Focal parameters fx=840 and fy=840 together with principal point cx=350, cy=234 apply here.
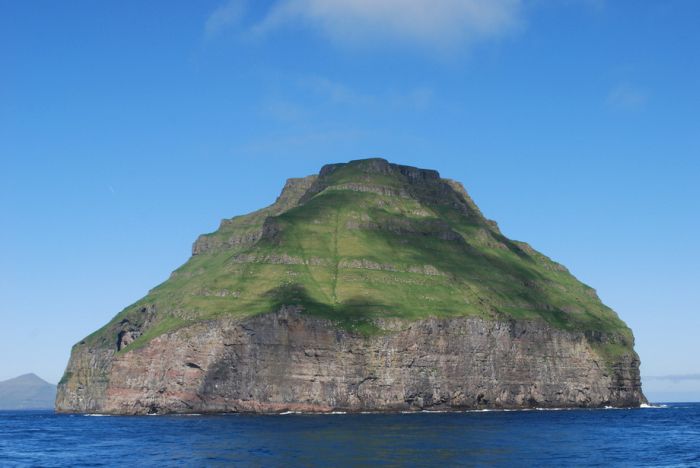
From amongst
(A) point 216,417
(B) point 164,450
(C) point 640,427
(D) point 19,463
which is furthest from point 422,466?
(A) point 216,417

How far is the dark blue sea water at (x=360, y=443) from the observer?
324 ft

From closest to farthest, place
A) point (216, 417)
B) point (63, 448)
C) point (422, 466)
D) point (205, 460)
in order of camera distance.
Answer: point (422, 466) → point (205, 460) → point (63, 448) → point (216, 417)

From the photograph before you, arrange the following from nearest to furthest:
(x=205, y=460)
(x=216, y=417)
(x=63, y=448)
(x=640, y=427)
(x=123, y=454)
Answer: (x=205, y=460) → (x=123, y=454) → (x=63, y=448) → (x=640, y=427) → (x=216, y=417)

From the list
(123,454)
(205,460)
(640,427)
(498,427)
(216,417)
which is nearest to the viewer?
(205,460)

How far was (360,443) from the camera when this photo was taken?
114 metres

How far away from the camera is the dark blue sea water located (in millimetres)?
98750

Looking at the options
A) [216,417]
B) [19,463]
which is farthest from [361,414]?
[19,463]

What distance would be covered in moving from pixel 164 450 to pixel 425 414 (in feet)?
313

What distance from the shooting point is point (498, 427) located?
490 feet

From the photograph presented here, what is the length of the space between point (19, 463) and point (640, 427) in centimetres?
11275

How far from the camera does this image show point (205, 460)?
98.0 m

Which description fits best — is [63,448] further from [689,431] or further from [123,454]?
[689,431]

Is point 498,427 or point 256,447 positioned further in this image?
point 498,427

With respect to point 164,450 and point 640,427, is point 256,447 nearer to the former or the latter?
point 164,450
